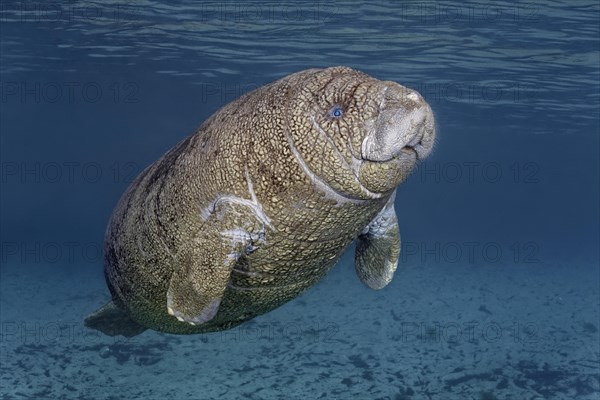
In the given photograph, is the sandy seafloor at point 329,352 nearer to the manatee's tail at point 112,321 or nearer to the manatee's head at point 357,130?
the manatee's tail at point 112,321

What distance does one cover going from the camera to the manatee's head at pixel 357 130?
3.19 meters

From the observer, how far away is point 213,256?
3902 millimetres

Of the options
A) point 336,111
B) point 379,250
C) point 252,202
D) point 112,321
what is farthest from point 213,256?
point 112,321

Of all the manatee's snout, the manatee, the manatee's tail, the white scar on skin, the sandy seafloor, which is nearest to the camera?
the manatee's snout

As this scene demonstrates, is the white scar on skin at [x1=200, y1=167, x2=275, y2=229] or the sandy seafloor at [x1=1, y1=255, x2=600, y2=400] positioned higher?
the white scar on skin at [x1=200, y1=167, x2=275, y2=229]

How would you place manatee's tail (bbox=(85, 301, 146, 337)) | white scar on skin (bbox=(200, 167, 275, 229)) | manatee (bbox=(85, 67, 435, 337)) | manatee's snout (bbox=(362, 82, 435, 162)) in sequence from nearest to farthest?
manatee's snout (bbox=(362, 82, 435, 162)) → manatee (bbox=(85, 67, 435, 337)) → white scar on skin (bbox=(200, 167, 275, 229)) → manatee's tail (bbox=(85, 301, 146, 337))

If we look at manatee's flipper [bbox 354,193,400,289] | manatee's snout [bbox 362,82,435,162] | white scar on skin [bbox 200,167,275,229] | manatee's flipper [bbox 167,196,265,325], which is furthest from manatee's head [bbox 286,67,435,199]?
manatee's flipper [bbox 354,193,400,289]

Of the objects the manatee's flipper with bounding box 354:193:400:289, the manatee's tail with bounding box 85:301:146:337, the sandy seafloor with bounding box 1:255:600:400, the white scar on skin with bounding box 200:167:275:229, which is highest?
the white scar on skin with bounding box 200:167:275:229

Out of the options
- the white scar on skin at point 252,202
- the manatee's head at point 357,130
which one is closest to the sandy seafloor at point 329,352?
the white scar on skin at point 252,202

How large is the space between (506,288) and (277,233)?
18.8 m

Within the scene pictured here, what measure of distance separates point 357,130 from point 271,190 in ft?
2.26

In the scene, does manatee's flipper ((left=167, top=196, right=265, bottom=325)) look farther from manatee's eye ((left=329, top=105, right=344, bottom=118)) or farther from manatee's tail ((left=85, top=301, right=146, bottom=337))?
manatee's tail ((left=85, top=301, right=146, bottom=337))

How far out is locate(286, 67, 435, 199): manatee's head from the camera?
10.5 feet

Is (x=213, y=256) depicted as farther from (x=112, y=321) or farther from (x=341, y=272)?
(x=341, y=272)
